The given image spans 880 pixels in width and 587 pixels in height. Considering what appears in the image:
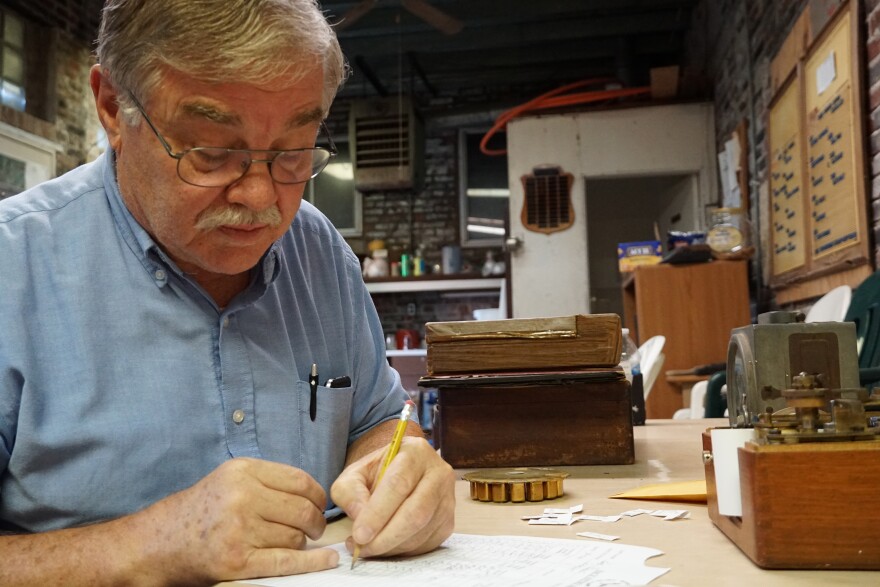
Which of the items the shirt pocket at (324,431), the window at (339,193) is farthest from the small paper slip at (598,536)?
the window at (339,193)

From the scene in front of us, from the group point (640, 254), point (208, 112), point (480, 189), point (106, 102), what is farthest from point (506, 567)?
point (480, 189)

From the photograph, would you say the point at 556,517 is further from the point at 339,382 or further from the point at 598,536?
the point at 339,382

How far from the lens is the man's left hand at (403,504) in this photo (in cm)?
78

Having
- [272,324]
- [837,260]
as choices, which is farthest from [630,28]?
[272,324]

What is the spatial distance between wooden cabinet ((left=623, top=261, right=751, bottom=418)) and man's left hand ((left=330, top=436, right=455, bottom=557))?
12.7 feet

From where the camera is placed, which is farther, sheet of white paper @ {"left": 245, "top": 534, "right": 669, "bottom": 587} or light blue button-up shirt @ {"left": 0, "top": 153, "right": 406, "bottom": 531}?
light blue button-up shirt @ {"left": 0, "top": 153, "right": 406, "bottom": 531}

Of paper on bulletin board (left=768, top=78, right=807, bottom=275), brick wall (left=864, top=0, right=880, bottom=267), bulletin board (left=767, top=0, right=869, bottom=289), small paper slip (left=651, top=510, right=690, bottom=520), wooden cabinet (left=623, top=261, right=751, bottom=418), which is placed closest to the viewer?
small paper slip (left=651, top=510, right=690, bottom=520)

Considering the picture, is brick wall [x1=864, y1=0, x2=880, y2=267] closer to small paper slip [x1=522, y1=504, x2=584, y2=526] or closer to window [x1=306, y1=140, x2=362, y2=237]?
small paper slip [x1=522, y1=504, x2=584, y2=526]

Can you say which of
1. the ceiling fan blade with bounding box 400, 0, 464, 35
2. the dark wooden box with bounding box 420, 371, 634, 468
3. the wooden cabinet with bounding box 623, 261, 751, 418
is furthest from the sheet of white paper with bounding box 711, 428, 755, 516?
the ceiling fan blade with bounding box 400, 0, 464, 35

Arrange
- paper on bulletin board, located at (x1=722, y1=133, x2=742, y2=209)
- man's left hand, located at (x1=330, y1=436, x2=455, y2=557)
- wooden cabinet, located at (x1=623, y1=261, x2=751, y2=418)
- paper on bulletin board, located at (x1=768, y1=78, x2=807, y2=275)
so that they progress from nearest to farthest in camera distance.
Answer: man's left hand, located at (x1=330, y1=436, x2=455, y2=557)
paper on bulletin board, located at (x1=768, y1=78, x2=807, y2=275)
wooden cabinet, located at (x1=623, y1=261, x2=751, y2=418)
paper on bulletin board, located at (x1=722, y1=133, x2=742, y2=209)

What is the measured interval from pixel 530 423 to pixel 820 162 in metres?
2.76

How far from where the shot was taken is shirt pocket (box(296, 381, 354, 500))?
1157 millimetres

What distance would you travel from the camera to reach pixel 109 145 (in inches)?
44.2

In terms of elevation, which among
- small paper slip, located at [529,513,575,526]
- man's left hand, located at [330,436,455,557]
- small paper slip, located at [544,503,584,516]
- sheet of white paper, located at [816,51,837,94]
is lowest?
small paper slip, located at [529,513,575,526]
